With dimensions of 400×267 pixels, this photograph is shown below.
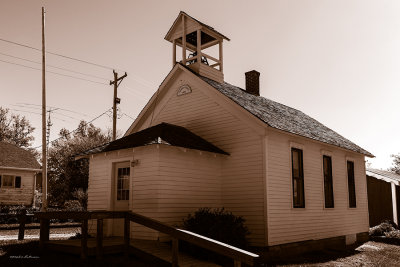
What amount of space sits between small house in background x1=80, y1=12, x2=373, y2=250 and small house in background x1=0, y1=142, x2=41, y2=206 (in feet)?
56.8

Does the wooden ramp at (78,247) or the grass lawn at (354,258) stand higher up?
the wooden ramp at (78,247)

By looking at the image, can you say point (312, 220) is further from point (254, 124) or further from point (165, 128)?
point (165, 128)

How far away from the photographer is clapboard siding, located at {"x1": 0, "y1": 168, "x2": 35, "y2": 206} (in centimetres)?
2881

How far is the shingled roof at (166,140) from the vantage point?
1194cm

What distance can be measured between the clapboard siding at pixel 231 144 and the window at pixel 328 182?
16.1 ft

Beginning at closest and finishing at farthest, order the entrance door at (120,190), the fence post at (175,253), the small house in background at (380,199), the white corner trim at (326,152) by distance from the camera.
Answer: the fence post at (175,253), the entrance door at (120,190), the white corner trim at (326,152), the small house in background at (380,199)

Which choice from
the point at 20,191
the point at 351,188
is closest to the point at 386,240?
the point at 351,188

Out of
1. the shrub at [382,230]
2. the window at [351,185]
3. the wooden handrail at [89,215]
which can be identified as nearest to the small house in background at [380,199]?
the shrub at [382,230]

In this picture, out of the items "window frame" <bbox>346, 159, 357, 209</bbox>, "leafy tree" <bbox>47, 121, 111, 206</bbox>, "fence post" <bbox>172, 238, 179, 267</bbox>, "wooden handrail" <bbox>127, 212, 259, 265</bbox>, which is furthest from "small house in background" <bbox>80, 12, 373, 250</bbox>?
"leafy tree" <bbox>47, 121, 111, 206</bbox>

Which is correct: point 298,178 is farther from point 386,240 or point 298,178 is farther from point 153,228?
point 386,240

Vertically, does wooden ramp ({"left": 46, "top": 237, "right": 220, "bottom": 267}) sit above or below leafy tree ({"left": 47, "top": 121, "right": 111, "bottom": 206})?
below

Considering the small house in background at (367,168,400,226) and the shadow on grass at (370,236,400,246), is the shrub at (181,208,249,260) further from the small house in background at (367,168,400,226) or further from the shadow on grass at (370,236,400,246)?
the small house in background at (367,168,400,226)

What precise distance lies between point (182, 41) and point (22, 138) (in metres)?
54.0

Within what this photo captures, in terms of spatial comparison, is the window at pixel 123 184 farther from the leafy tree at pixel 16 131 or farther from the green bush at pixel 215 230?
the leafy tree at pixel 16 131
